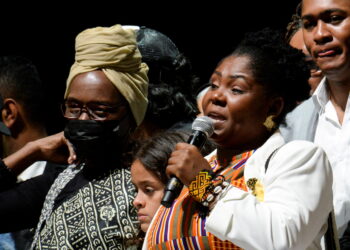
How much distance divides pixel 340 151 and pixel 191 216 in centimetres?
78

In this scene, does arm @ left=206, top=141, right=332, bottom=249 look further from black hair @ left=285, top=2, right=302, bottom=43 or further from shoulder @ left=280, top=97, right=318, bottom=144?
black hair @ left=285, top=2, right=302, bottom=43

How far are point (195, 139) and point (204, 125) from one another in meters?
0.06

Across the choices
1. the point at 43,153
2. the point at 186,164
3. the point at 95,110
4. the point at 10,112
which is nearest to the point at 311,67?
the point at 95,110

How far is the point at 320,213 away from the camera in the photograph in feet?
7.11

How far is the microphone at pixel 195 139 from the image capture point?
2205 mm

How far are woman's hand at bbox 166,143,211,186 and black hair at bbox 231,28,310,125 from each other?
0.41m

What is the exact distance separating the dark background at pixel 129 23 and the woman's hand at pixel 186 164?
8.20 ft

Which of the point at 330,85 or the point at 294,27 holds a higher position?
the point at 330,85

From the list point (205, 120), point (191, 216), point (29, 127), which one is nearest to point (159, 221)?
point (191, 216)

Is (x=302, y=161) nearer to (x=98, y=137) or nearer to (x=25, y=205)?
(x=98, y=137)

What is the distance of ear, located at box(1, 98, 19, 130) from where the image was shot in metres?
4.24

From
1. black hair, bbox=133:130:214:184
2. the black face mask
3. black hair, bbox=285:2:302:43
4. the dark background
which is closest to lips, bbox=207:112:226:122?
black hair, bbox=133:130:214:184

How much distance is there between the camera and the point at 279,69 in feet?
8.37

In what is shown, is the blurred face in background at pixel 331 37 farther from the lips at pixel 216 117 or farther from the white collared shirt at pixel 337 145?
the lips at pixel 216 117
